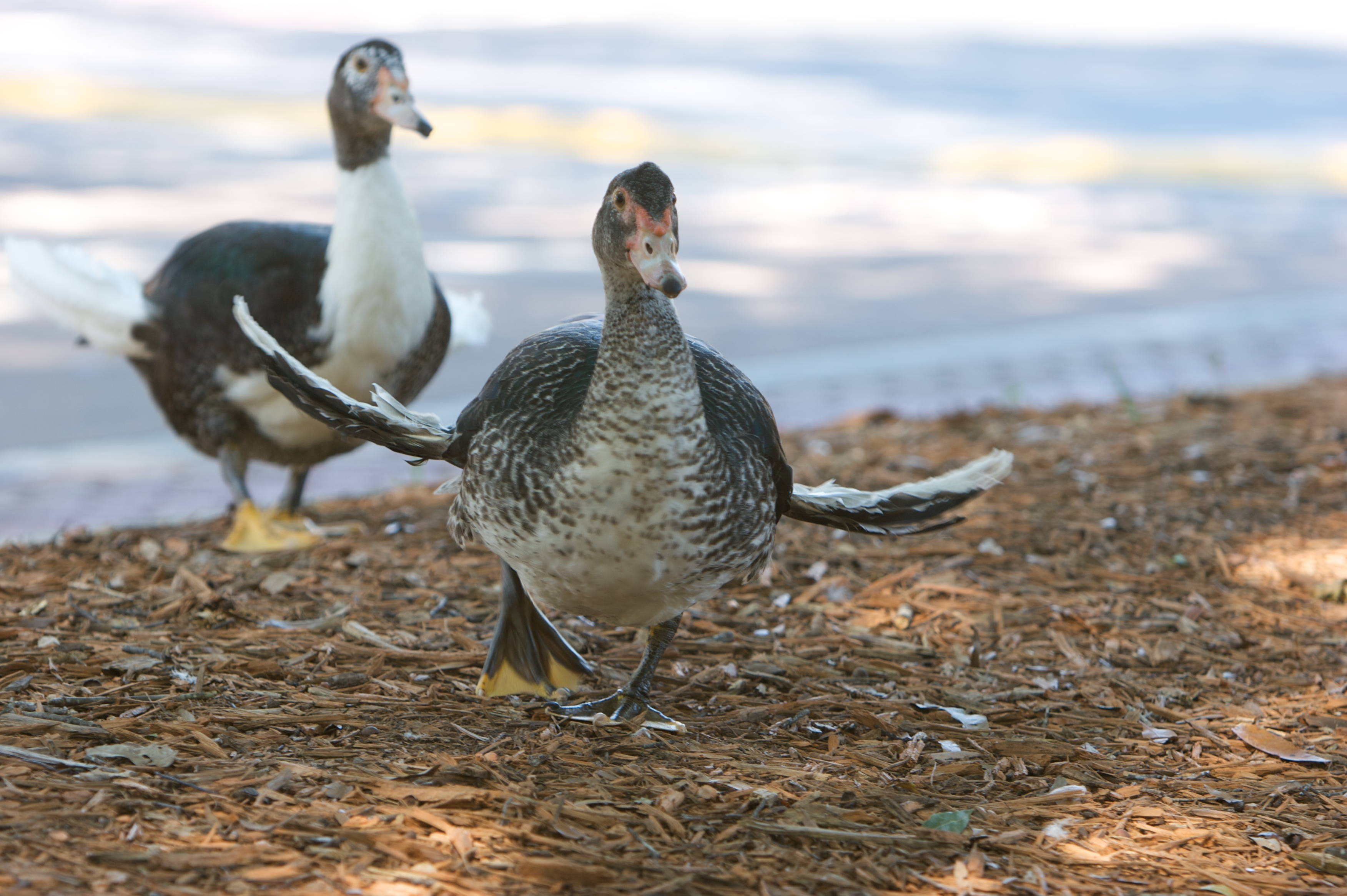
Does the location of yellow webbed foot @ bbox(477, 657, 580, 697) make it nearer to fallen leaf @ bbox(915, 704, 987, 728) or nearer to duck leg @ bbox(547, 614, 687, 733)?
duck leg @ bbox(547, 614, 687, 733)

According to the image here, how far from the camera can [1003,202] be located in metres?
13.2

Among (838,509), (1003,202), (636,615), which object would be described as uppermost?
(1003,202)

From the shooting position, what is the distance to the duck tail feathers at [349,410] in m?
3.26

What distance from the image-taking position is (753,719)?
332 cm

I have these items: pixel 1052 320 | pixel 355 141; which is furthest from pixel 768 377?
pixel 355 141

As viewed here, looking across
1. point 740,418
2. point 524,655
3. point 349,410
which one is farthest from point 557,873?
point 349,410

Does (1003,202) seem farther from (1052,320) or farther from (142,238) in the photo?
(142,238)

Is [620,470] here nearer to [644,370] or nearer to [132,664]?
[644,370]

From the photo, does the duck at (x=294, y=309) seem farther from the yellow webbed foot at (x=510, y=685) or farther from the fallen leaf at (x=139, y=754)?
the fallen leaf at (x=139, y=754)

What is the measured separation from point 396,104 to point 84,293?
4.54 ft

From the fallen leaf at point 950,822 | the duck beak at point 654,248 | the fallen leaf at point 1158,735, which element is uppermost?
the duck beak at point 654,248

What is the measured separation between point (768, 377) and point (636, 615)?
15.7 feet

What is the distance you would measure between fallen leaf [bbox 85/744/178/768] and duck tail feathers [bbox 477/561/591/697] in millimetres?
814

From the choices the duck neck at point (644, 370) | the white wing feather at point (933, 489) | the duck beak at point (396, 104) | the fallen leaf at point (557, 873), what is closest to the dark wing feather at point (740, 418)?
the white wing feather at point (933, 489)
